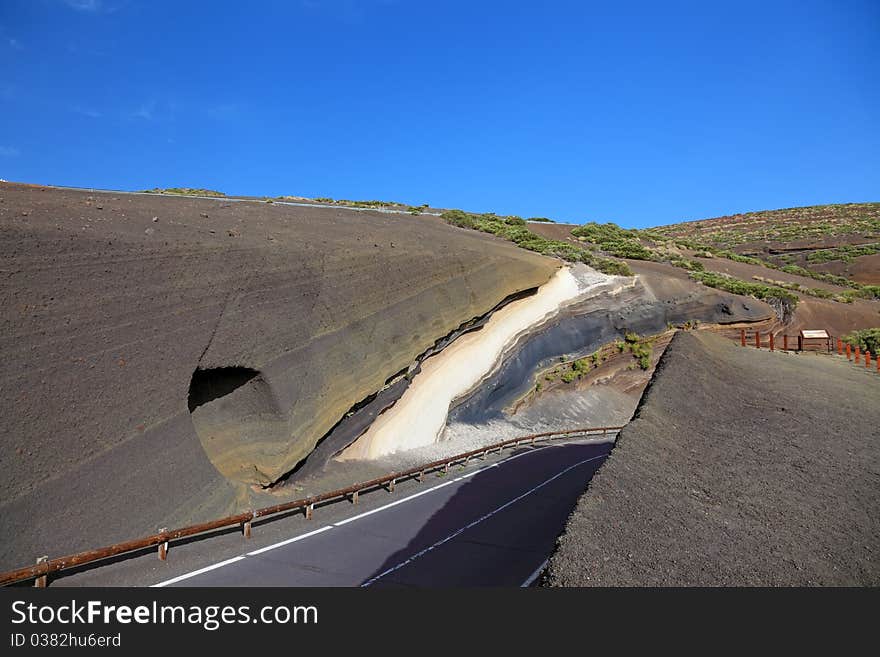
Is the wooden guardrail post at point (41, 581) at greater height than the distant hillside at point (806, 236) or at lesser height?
lesser

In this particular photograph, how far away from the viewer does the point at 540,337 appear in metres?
29.7

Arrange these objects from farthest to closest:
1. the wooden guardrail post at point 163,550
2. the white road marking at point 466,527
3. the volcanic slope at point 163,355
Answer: the wooden guardrail post at point 163,550
the white road marking at point 466,527
the volcanic slope at point 163,355

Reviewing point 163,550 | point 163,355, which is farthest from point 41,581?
point 163,355

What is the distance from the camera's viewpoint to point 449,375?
24.1 meters

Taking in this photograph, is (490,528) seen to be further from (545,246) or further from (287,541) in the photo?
(545,246)

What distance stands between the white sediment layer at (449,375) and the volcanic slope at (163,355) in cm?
212

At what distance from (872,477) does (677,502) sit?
3684 mm

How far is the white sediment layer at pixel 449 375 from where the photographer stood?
2055cm

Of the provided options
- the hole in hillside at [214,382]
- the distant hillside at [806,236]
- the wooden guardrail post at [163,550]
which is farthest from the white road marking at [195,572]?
the distant hillside at [806,236]

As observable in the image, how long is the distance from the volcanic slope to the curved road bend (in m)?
1.99

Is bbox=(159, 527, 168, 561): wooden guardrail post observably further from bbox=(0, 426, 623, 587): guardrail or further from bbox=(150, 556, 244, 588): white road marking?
bbox=(150, 556, 244, 588): white road marking

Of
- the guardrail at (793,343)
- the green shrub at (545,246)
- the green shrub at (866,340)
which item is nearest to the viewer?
the guardrail at (793,343)

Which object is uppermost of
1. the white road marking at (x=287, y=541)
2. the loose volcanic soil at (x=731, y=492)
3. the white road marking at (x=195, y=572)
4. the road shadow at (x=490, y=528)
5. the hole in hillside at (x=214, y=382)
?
the hole in hillside at (x=214, y=382)

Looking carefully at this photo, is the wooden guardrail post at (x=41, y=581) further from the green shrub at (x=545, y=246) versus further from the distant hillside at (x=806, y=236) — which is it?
the distant hillside at (x=806, y=236)
